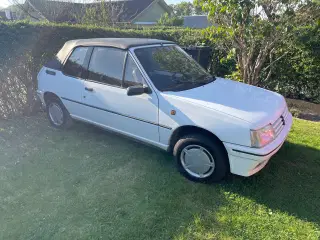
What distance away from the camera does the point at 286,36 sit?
5.80 metres

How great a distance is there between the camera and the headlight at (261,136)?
281 cm

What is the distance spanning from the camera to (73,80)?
14.5ft


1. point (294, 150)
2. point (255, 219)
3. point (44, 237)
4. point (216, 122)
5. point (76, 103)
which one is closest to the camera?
point (44, 237)

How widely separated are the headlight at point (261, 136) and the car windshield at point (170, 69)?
115 centimetres

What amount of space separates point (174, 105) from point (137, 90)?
0.52m

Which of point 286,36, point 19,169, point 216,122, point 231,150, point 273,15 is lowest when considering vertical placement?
point 19,169

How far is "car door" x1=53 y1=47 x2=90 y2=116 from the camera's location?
14.2 feet

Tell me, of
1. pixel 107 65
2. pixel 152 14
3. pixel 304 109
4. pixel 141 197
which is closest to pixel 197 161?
pixel 141 197

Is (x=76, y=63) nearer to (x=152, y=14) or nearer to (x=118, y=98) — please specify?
(x=118, y=98)

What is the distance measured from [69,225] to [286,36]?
5703 millimetres

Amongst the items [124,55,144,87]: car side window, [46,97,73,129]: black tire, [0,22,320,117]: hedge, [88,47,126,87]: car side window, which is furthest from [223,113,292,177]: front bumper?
[0,22,320,117]: hedge

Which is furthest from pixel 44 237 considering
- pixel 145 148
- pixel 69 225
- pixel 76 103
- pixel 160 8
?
pixel 160 8

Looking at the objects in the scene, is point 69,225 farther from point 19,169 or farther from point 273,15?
point 273,15

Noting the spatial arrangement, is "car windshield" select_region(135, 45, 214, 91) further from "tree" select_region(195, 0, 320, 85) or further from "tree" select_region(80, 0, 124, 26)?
"tree" select_region(80, 0, 124, 26)
